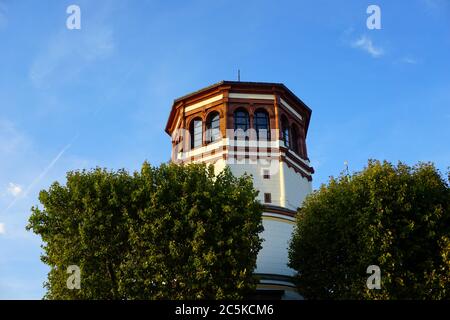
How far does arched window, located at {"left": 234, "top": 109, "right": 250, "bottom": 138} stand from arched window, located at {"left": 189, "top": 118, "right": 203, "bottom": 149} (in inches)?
123

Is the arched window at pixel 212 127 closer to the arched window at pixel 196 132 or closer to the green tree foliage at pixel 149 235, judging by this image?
the arched window at pixel 196 132

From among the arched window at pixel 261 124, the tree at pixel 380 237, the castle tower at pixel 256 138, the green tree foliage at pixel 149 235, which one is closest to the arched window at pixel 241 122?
the castle tower at pixel 256 138

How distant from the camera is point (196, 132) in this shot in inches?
1693

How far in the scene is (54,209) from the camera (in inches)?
1057

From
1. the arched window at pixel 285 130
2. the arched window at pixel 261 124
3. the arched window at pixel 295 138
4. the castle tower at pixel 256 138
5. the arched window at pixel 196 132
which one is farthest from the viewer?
the arched window at pixel 295 138

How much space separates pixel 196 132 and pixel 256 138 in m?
5.30

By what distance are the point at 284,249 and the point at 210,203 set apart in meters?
11.3

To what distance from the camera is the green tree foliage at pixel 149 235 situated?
2497cm

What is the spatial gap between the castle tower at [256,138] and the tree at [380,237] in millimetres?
7021

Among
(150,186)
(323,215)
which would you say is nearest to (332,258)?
(323,215)

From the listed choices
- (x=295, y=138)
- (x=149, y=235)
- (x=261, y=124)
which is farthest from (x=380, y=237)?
(x=295, y=138)

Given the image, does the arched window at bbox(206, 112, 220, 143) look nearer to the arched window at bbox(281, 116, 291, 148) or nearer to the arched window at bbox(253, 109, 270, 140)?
the arched window at bbox(253, 109, 270, 140)

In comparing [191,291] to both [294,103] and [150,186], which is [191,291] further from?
[294,103]

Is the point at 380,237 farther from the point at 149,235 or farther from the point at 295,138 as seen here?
the point at 295,138
